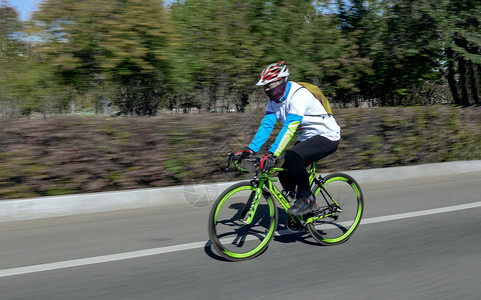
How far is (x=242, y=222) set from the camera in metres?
5.11

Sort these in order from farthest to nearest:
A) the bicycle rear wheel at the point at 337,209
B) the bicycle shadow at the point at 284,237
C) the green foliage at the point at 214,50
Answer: the green foliage at the point at 214,50
the bicycle rear wheel at the point at 337,209
the bicycle shadow at the point at 284,237

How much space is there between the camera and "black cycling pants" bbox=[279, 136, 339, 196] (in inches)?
202

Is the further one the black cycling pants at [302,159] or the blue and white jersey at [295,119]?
the black cycling pants at [302,159]

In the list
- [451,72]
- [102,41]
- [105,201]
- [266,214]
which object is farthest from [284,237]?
[451,72]

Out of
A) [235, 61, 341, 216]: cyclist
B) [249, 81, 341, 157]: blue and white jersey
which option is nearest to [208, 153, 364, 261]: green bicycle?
[235, 61, 341, 216]: cyclist

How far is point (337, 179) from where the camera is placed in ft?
19.0

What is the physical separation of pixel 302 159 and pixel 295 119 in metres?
0.47

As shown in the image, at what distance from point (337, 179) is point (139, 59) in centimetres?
559

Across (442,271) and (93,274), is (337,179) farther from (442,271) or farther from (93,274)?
(93,274)

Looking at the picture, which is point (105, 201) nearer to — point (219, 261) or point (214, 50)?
point (219, 261)

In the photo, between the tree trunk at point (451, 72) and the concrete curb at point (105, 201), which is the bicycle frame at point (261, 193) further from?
the tree trunk at point (451, 72)

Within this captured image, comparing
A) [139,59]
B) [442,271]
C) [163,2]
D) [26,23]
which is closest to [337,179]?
[442,271]

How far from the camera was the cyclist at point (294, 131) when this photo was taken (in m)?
4.89

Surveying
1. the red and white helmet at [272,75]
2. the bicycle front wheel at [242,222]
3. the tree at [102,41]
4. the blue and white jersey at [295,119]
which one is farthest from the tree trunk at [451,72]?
the bicycle front wheel at [242,222]
